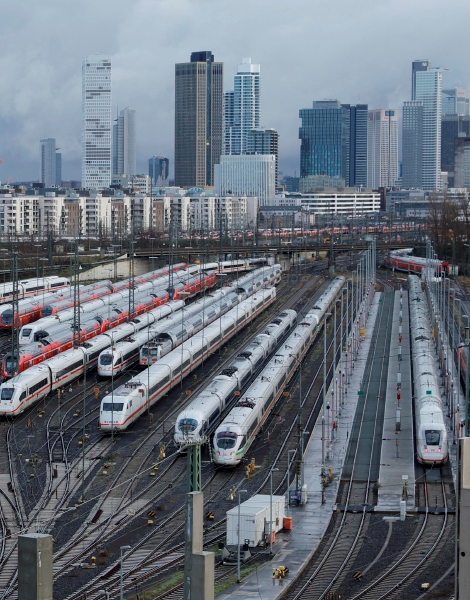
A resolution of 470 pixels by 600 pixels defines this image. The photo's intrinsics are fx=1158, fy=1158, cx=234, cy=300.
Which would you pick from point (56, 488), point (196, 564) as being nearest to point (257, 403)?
point (56, 488)

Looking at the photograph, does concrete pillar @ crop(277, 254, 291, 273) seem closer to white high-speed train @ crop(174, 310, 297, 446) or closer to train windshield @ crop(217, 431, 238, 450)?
white high-speed train @ crop(174, 310, 297, 446)

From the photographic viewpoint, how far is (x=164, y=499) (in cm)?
3425

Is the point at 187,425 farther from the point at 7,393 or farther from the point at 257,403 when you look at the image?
the point at 7,393

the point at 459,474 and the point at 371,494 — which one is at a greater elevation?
the point at 459,474

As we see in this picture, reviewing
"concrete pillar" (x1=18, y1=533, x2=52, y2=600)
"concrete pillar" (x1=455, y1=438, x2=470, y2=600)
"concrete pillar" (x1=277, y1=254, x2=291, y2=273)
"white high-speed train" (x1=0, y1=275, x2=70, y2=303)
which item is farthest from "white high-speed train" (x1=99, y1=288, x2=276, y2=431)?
"concrete pillar" (x1=277, y1=254, x2=291, y2=273)

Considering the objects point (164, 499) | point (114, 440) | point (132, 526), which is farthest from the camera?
point (114, 440)

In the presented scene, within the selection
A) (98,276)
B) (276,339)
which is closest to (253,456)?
(276,339)

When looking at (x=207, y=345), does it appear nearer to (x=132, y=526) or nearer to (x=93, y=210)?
(x=132, y=526)

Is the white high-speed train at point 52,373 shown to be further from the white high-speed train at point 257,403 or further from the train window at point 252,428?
the train window at point 252,428

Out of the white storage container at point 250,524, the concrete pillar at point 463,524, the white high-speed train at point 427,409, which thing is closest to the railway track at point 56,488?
the white storage container at point 250,524

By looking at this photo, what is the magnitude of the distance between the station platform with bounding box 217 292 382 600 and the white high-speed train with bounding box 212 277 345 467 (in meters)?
2.09

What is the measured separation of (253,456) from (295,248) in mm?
70480

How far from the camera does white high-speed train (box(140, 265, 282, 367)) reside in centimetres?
5225

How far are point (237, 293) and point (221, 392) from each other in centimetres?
3032
